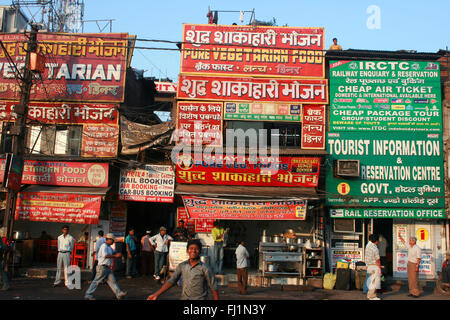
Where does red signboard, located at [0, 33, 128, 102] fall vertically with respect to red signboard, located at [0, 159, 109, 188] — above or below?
above

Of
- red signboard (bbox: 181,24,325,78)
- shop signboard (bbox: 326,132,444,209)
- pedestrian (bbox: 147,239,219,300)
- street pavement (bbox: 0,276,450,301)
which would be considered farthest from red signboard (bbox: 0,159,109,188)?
pedestrian (bbox: 147,239,219,300)

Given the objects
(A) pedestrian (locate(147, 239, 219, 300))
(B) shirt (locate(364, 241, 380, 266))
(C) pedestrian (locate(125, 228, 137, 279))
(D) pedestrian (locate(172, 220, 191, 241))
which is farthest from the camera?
(D) pedestrian (locate(172, 220, 191, 241))

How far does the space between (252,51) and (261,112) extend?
2444 millimetres

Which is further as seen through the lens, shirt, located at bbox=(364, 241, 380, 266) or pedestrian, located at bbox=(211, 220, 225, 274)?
pedestrian, located at bbox=(211, 220, 225, 274)

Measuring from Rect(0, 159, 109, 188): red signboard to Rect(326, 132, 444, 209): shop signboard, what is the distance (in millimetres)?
8464

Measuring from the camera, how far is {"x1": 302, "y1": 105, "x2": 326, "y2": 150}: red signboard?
1592cm

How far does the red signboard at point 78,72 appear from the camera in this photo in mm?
16344

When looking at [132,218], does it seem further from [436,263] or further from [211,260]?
[436,263]

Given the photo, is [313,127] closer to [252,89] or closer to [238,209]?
[252,89]

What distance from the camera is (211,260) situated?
1455cm

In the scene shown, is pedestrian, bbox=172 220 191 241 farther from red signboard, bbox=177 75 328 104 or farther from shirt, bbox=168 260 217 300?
shirt, bbox=168 260 217 300

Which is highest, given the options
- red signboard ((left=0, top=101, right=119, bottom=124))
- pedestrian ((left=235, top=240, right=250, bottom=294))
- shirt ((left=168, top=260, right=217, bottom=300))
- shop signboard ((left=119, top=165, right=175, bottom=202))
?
red signboard ((left=0, top=101, right=119, bottom=124))

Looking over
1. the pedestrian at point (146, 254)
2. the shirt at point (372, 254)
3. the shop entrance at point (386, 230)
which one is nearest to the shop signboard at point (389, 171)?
the shop entrance at point (386, 230)
